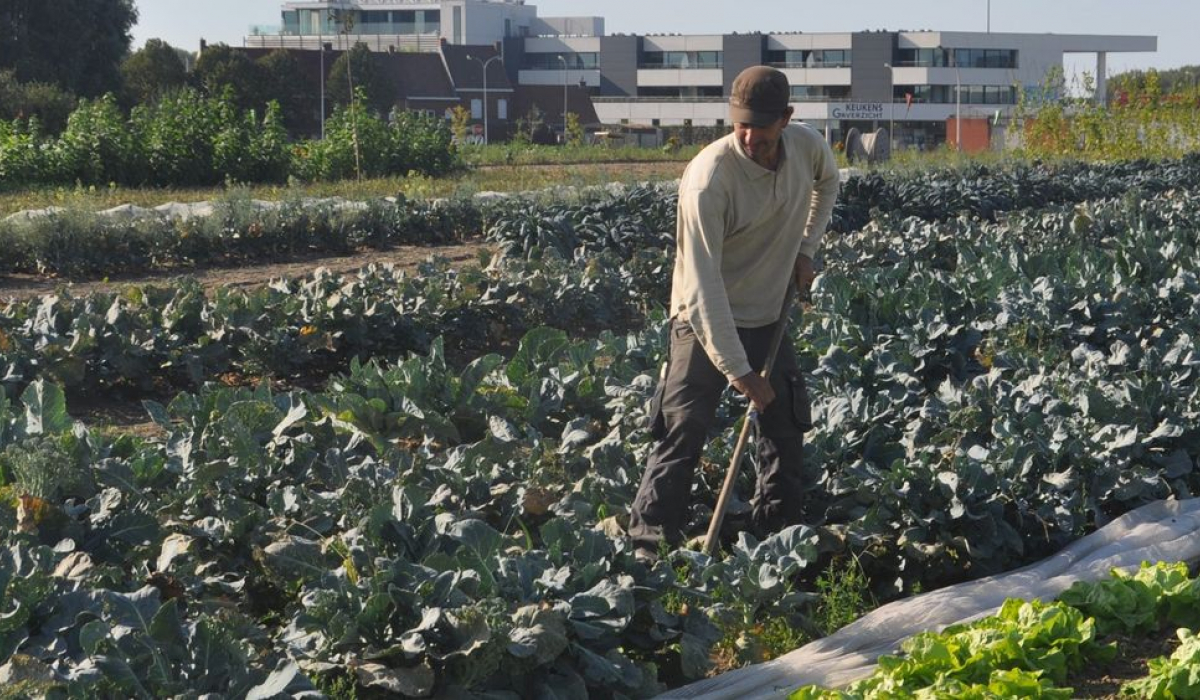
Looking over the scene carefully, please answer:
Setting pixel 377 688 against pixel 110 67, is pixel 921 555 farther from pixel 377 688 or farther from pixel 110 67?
pixel 110 67

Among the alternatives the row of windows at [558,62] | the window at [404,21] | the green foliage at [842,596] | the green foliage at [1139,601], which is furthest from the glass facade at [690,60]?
the green foliage at [1139,601]

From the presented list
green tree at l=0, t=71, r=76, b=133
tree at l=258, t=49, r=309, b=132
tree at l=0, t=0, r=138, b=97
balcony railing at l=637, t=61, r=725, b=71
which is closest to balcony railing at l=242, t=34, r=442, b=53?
balcony railing at l=637, t=61, r=725, b=71

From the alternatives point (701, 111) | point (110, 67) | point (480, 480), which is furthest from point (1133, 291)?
point (701, 111)

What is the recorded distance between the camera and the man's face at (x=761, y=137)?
4.55m

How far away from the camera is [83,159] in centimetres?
2203

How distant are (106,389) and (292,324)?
1.11 metres

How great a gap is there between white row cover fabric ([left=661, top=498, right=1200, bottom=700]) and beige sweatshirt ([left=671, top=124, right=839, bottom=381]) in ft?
2.92

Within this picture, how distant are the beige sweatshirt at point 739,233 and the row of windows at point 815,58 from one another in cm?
8337

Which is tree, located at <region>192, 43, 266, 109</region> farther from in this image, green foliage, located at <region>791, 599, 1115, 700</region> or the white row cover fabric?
green foliage, located at <region>791, 599, 1115, 700</region>

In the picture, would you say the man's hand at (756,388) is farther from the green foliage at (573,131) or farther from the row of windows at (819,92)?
the row of windows at (819,92)

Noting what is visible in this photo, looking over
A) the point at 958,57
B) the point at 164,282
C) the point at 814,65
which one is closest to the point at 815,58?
the point at 814,65

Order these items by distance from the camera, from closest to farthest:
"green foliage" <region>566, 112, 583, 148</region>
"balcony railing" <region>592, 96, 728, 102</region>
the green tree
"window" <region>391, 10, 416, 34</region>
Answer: the green tree
"green foliage" <region>566, 112, 583, 148</region>
"balcony railing" <region>592, 96, 728, 102</region>
"window" <region>391, 10, 416, 34</region>

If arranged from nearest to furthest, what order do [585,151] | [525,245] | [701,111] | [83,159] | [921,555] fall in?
[921,555] < [525,245] < [83,159] < [585,151] < [701,111]

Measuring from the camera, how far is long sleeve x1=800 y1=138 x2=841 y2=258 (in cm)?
507
